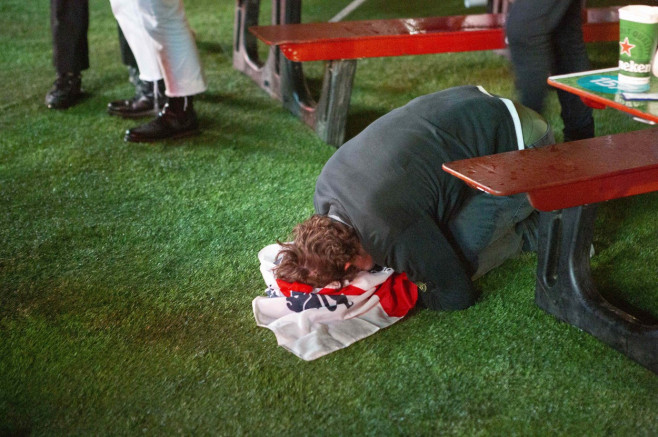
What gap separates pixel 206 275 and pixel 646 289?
1408mm

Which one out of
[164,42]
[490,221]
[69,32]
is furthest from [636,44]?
[69,32]

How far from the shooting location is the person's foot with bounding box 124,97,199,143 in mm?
3479

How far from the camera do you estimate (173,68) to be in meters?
3.35

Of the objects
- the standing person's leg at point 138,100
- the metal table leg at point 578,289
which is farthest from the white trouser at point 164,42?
the metal table leg at point 578,289

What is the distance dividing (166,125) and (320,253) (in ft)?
5.79

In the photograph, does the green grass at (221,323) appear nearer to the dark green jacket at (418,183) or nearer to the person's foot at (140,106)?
the person's foot at (140,106)

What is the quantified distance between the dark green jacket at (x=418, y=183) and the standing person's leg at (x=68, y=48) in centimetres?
229

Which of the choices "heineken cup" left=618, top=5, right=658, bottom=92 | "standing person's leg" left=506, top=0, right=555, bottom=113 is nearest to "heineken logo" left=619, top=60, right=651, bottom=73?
"heineken cup" left=618, top=5, right=658, bottom=92

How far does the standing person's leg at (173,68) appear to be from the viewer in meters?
3.23

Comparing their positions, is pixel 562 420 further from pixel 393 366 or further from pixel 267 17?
pixel 267 17

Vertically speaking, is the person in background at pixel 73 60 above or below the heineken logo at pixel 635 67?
below

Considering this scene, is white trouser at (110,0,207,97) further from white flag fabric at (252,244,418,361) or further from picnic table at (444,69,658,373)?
picnic table at (444,69,658,373)

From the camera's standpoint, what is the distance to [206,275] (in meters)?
2.45

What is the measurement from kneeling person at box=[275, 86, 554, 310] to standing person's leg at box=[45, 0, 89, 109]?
2287 millimetres
